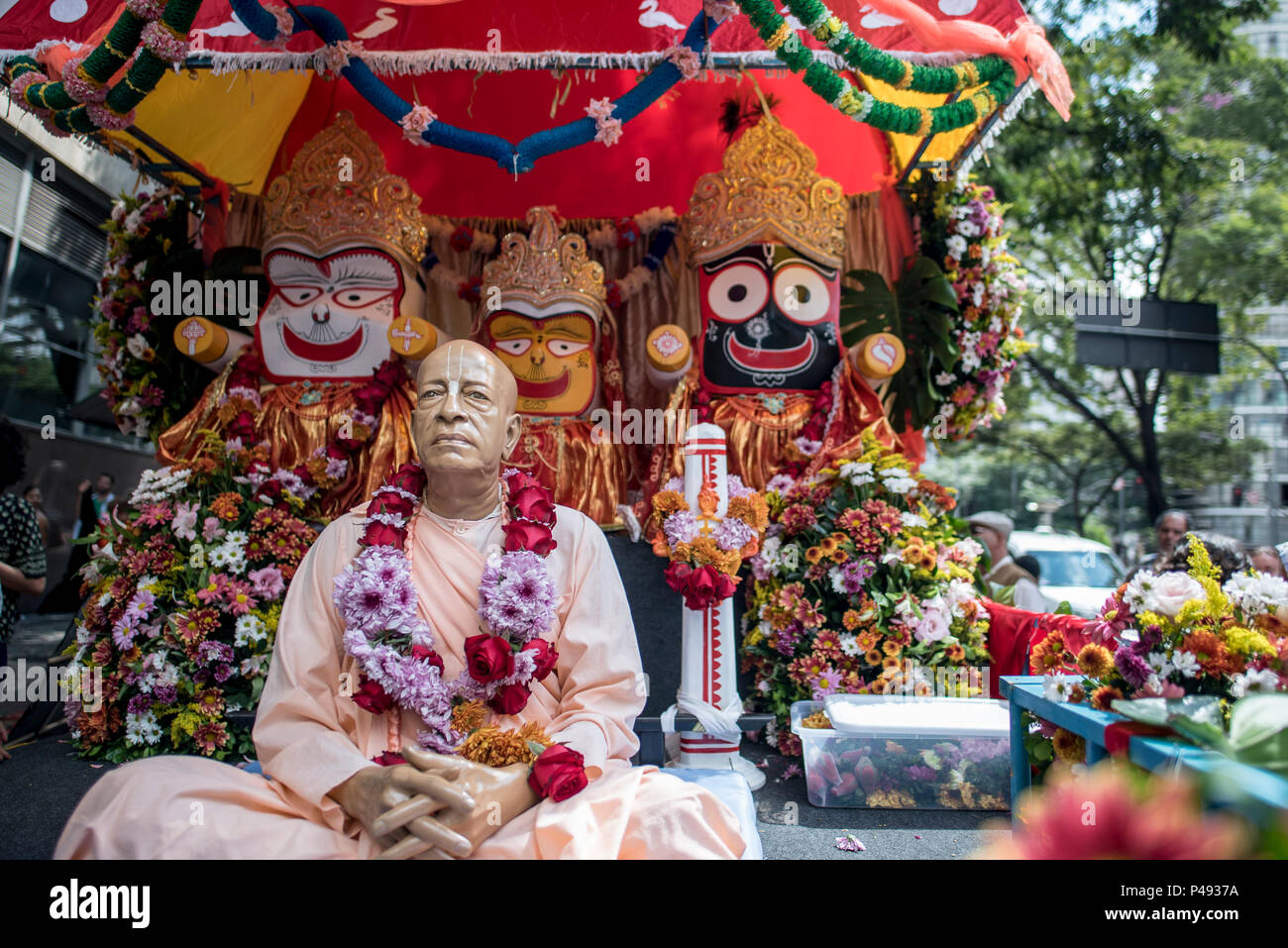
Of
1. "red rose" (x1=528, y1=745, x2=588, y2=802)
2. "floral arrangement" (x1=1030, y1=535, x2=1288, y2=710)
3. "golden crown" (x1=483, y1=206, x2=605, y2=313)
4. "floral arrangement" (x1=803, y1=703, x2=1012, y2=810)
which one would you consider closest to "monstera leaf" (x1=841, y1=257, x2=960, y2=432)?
"golden crown" (x1=483, y1=206, x2=605, y2=313)

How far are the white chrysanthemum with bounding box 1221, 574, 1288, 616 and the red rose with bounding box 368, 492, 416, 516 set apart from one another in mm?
2325

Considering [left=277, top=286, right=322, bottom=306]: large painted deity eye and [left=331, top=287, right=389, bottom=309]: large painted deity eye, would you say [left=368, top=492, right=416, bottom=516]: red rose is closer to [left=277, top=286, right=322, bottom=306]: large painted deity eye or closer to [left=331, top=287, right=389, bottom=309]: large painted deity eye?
[left=331, top=287, right=389, bottom=309]: large painted deity eye

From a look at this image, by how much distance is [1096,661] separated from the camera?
2.40 m

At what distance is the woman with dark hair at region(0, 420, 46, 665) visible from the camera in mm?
4250

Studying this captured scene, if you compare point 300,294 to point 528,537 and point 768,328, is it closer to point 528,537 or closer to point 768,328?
point 768,328

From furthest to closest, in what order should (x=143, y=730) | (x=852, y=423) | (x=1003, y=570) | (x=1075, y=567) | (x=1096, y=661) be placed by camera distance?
(x=1075, y=567) < (x=1003, y=570) < (x=852, y=423) < (x=143, y=730) < (x=1096, y=661)

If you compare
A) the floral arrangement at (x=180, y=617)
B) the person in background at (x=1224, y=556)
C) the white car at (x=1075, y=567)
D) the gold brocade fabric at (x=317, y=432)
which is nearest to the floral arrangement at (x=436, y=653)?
the floral arrangement at (x=180, y=617)

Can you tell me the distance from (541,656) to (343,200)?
371 cm

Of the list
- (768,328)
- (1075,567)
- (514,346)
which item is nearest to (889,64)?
(768,328)

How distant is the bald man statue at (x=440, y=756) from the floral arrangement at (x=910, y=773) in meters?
1.39
